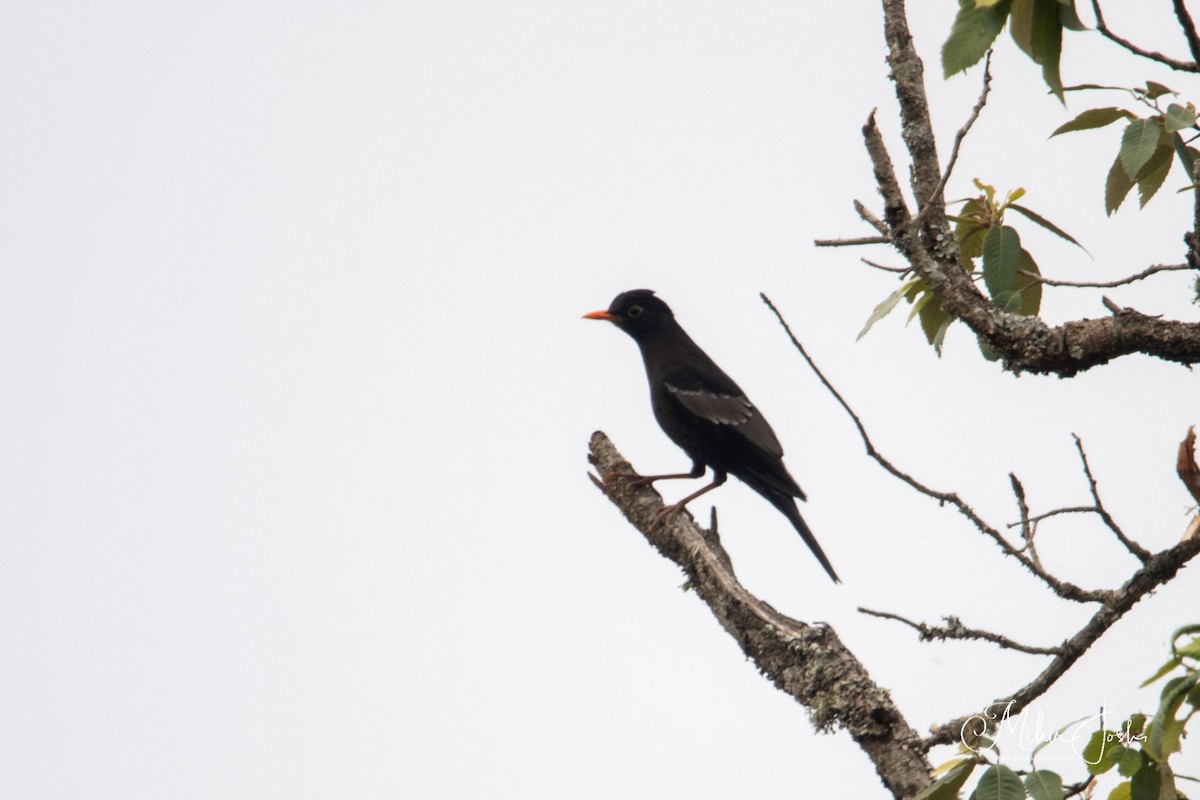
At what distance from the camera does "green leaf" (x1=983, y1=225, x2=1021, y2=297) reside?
3.63 meters

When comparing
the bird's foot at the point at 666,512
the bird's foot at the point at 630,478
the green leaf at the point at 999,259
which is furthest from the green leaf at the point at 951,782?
the bird's foot at the point at 630,478

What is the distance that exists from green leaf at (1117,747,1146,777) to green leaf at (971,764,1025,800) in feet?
0.64

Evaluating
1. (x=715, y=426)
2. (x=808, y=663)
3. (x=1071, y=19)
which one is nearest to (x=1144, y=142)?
(x=1071, y=19)

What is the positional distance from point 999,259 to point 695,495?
11.1 ft

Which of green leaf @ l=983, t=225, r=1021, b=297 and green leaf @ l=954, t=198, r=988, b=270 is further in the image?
green leaf @ l=954, t=198, r=988, b=270

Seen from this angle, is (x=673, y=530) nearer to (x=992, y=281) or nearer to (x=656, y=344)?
(x=992, y=281)

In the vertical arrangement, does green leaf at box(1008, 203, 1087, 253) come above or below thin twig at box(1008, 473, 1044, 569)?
above

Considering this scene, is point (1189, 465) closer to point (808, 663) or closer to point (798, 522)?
point (808, 663)

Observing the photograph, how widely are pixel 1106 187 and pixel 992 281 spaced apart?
16.0 inches

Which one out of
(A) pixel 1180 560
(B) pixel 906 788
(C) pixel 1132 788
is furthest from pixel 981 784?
(A) pixel 1180 560

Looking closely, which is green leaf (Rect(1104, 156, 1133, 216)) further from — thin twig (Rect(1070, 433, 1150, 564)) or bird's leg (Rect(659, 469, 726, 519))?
bird's leg (Rect(659, 469, 726, 519))

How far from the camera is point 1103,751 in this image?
263 centimetres

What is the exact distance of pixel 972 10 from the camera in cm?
287

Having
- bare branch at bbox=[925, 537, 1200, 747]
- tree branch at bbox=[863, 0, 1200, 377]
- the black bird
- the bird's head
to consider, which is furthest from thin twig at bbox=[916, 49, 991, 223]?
the bird's head
